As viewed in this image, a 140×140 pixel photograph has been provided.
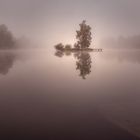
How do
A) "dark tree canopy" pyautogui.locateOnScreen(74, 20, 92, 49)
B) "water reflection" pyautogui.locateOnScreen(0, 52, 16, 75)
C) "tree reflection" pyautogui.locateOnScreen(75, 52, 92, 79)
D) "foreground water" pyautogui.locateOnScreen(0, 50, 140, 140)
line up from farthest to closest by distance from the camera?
"dark tree canopy" pyautogui.locateOnScreen(74, 20, 92, 49) → "water reflection" pyautogui.locateOnScreen(0, 52, 16, 75) → "tree reflection" pyautogui.locateOnScreen(75, 52, 92, 79) → "foreground water" pyautogui.locateOnScreen(0, 50, 140, 140)

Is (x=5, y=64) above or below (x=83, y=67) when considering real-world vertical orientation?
above

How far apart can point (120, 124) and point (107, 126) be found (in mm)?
662

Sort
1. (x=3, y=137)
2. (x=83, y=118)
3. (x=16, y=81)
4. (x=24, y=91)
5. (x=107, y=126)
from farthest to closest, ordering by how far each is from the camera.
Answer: (x=16, y=81), (x=24, y=91), (x=83, y=118), (x=107, y=126), (x=3, y=137)

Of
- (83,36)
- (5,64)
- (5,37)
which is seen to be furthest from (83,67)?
(5,37)

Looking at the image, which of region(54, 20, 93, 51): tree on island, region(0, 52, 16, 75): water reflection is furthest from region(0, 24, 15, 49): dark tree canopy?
region(0, 52, 16, 75): water reflection

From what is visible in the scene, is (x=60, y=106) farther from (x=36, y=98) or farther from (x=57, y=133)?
(x=57, y=133)

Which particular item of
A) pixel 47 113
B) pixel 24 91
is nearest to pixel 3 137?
pixel 47 113

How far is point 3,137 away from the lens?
8.75 m

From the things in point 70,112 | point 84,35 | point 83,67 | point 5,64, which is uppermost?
point 84,35

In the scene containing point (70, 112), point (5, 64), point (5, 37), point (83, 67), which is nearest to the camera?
point (70, 112)

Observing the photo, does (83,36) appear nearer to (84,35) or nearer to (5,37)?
(84,35)

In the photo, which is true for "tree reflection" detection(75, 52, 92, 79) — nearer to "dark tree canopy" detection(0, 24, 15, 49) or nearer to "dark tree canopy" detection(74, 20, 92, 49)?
"dark tree canopy" detection(74, 20, 92, 49)

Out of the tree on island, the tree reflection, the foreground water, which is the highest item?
the tree on island

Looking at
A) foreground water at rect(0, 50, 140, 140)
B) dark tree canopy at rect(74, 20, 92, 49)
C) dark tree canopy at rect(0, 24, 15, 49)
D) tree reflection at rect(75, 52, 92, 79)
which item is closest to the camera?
foreground water at rect(0, 50, 140, 140)
